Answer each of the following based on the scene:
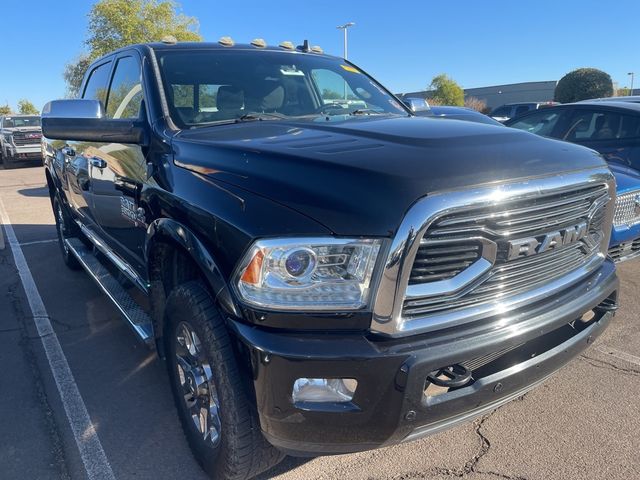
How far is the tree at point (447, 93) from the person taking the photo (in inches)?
1425

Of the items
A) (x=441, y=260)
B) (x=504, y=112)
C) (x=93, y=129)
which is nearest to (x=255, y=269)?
(x=441, y=260)

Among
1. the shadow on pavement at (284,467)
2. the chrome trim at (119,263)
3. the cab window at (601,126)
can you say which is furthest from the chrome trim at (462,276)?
the cab window at (601,126)

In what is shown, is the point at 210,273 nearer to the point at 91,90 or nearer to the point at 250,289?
the point at 250,289

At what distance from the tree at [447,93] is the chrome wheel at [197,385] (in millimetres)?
35174

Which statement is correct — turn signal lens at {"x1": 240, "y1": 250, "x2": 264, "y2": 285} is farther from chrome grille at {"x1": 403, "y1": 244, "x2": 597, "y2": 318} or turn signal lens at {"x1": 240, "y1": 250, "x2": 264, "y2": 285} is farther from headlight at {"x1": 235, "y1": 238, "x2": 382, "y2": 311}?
chrome grille at {"x1": 403, "y1": 244, "x2": 597, "y2": 318}

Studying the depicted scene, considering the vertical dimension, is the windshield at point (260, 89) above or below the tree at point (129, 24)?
below

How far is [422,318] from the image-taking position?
1.90m

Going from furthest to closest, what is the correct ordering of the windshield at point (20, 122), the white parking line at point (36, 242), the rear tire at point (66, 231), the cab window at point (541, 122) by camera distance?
the windshield at point (20, 122) < the white parking line at point (36, 242) < the cab window at point (541, 122) < the rear tire at point (66, 231)

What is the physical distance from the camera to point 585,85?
25281mm

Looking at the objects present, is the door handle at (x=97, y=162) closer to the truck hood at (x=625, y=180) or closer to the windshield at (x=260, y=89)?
the windshield at (x=260, y=89)

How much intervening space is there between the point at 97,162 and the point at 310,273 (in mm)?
2544

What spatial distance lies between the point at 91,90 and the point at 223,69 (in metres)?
2.20

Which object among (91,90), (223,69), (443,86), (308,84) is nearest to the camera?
(223,69)

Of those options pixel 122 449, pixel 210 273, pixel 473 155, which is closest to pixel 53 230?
pixel 122 449
